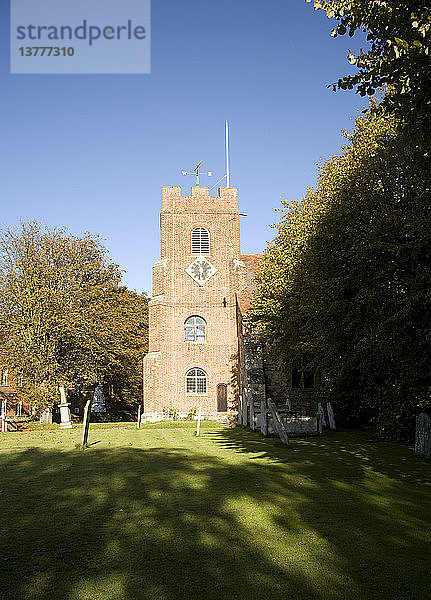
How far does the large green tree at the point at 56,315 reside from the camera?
37.1m

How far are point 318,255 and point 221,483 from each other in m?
12.0

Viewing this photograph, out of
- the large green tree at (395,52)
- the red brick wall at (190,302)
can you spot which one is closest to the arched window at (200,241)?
the red brick wall at (190,302)

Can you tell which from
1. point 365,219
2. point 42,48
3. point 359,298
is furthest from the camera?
point 365,219

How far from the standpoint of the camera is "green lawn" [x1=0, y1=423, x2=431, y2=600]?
17.4 ft

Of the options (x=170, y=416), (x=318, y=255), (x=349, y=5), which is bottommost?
(x=170, y=416)

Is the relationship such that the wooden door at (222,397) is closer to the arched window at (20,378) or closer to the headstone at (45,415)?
the headstone at (45,415)

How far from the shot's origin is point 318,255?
20438mm

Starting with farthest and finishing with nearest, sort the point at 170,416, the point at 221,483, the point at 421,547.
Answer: the point at 170,416
the point at 221,483
the point at 421,547

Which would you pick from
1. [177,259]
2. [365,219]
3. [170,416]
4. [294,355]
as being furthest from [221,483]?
[177,259]

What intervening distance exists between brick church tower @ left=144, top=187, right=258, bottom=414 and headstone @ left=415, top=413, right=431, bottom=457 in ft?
81.0

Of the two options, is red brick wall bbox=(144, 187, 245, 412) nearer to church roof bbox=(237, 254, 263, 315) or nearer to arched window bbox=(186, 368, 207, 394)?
arched window bbox=(186, 368, 207, 394)

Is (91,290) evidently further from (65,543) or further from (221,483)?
(65,543)

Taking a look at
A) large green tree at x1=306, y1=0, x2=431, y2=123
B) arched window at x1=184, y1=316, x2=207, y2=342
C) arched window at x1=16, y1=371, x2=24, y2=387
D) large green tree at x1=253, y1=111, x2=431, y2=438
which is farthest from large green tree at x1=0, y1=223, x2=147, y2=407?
large green tree at x1=306, y1=0, x2=431, y2=123

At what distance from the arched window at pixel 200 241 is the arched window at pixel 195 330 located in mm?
5002
